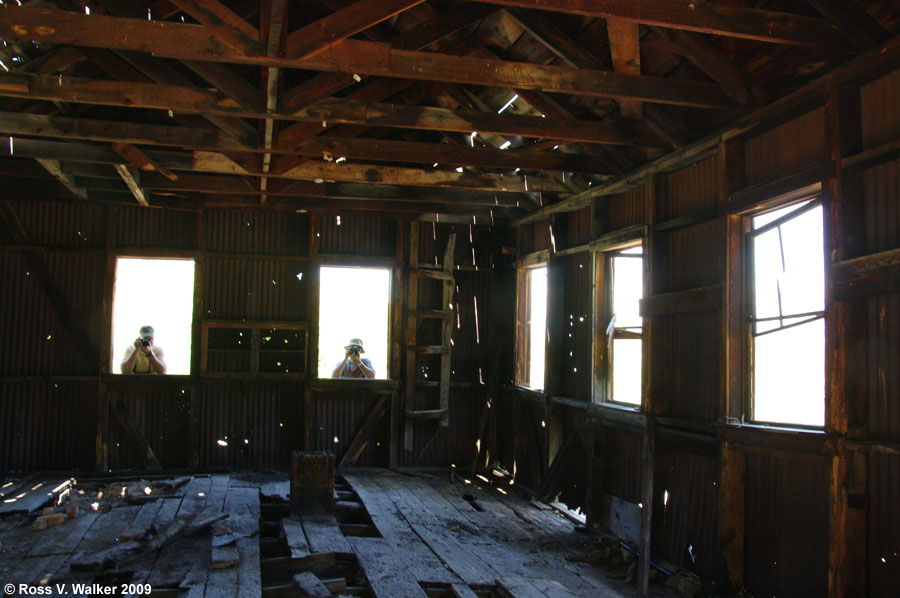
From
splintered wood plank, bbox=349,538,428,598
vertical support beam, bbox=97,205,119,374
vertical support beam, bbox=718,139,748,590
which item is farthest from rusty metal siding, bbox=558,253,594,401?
vertical support beam, bbox=97,205,119,374

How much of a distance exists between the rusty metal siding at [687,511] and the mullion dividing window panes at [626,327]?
0.94 meters

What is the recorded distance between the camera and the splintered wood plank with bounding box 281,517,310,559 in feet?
19.0

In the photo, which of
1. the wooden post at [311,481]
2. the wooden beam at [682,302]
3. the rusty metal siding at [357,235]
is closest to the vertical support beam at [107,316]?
the rusty metal siding at [357,235]

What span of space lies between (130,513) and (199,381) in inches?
114

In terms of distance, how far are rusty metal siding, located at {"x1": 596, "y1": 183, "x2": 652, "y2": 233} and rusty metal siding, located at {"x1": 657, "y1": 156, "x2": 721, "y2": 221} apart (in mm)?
226

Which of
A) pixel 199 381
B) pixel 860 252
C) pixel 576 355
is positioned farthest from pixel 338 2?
pixel 199 381

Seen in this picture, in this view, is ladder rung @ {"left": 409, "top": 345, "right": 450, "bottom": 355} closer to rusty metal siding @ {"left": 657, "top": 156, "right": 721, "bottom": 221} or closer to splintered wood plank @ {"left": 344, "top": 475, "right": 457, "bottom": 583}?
splintered wood plank @ {"left": 344, "top": 475, "right": 457, "bottom": 583}

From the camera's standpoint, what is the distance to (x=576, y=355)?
8227 millimetres

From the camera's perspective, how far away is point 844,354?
4.33m

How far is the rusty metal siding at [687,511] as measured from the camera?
5672 millimetres

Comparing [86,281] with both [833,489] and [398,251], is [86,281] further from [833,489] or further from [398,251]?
[833,489]

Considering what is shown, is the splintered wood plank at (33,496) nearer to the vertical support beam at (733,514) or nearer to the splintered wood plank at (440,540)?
the splintered wood plank at (440,540)

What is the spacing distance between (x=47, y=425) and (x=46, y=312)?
5.15 feet

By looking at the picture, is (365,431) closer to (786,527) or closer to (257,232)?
(257,232)
